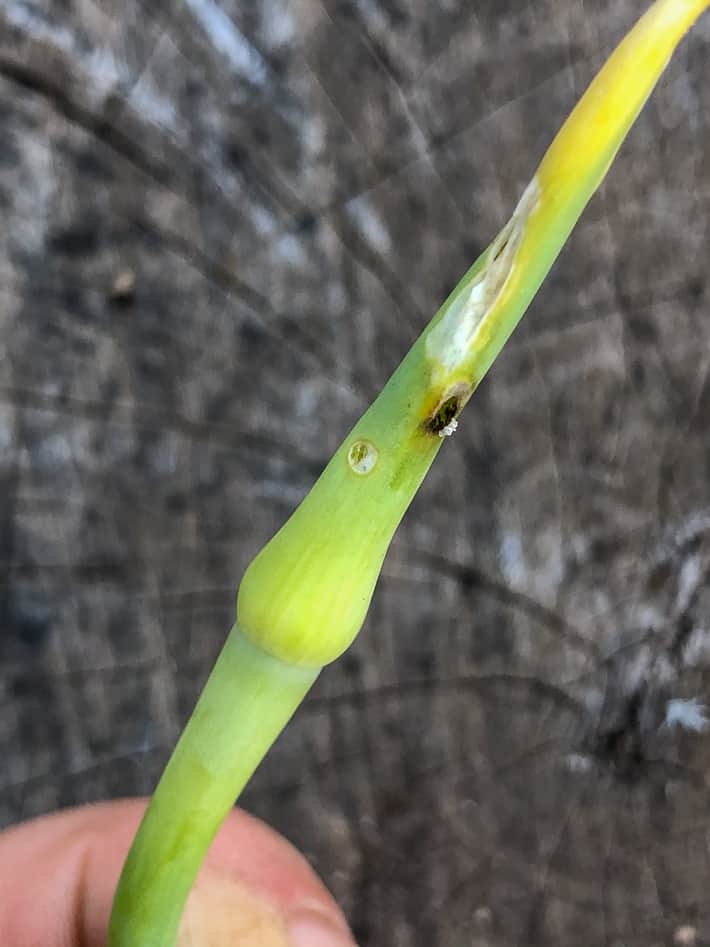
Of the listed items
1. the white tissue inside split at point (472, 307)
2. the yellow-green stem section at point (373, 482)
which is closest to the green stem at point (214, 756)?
the yellow-green stem section at point (373, 482)

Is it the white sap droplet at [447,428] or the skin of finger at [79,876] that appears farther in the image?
the skin of finger at [79,876]

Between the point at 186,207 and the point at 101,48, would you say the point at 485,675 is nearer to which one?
the point at 186,207

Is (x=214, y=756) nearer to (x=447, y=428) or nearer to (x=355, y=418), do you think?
(x=447, y=428)

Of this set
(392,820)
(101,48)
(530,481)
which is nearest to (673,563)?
(530,481)

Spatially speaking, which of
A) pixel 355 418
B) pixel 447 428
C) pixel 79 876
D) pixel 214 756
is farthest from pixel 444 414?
pixel 79 876

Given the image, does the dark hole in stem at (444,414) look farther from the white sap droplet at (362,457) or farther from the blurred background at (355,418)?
the blurred background at (355,418)

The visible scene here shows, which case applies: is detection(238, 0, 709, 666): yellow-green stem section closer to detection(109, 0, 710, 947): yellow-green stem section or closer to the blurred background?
detection(109, 0, 710, 947): yellow-green stem section

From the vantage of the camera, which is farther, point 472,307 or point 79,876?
point 79,876

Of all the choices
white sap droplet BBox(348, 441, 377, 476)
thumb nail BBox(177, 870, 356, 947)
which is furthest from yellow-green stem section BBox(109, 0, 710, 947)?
thumb nail BBox(177, 870, 356, 947)
